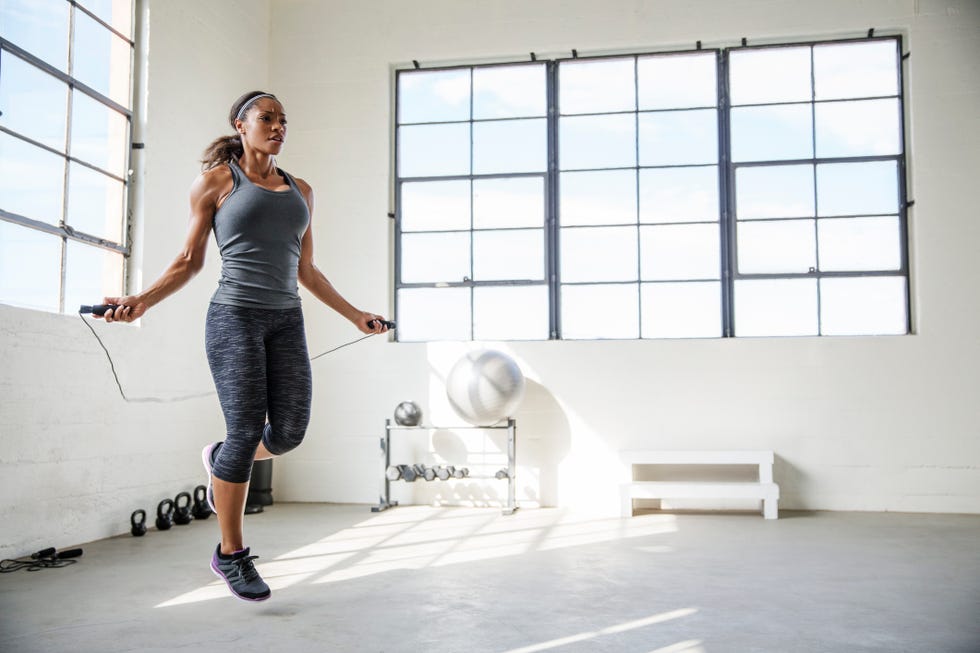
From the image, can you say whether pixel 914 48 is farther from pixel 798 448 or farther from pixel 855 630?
pixel 855 630

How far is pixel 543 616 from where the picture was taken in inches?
109

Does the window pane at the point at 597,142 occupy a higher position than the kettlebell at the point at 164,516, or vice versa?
the window pane at the point at 597,142

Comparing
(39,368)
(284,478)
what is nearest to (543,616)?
(39,368)

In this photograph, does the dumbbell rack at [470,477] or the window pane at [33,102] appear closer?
the window pane at [33,102]

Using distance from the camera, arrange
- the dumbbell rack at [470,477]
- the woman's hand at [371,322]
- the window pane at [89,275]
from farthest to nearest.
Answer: the dumbbell rack at [470,477]
the window pane at [89,275]
the woman's hand at [371,322]

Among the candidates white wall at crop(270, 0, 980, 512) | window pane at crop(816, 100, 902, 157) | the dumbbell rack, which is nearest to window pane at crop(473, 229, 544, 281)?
white wall at crop(270, 0, 980, 512)

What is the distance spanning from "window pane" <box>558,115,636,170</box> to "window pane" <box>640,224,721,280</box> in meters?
0.58

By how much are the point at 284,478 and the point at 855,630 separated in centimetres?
446

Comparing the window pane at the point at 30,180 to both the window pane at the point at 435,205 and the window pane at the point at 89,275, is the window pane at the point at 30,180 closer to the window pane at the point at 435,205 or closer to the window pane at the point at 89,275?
the window pane at the point at 89,275

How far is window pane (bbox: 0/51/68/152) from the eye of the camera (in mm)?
3912

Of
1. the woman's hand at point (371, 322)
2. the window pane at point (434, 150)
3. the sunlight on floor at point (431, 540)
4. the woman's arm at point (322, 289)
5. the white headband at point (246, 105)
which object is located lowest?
the sunlight on floor at point (431, 540)

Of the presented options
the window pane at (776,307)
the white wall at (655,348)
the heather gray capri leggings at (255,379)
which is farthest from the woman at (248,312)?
the window pane at (776,307)

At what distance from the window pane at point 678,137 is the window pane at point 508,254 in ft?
3.15

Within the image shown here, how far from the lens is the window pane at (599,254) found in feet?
19.6
